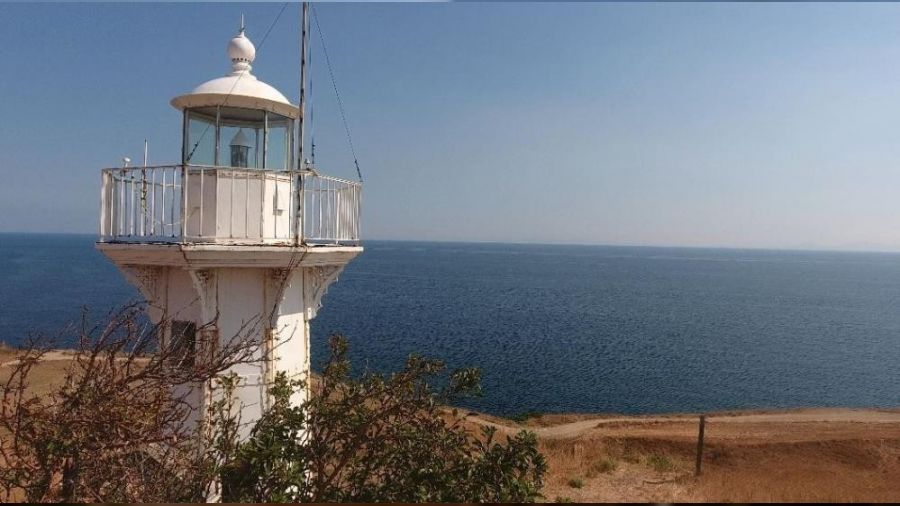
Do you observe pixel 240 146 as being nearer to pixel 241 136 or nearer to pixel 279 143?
pixel 241 136

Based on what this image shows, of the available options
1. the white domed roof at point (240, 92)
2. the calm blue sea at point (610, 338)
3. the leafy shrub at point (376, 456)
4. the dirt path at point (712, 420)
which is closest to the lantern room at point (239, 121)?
the white domed roof at point (240, 92)

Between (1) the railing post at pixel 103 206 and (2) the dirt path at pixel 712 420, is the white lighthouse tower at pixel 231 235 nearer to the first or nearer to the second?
(1) the railing post at pixel 103 206

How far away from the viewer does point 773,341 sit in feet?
184

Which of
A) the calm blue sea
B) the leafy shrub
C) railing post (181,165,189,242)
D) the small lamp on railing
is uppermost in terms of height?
the small lamp on railing

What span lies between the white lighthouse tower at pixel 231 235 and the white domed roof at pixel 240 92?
13 mm

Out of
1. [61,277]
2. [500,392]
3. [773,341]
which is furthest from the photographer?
[61,277]

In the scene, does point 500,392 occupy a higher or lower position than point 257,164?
lower

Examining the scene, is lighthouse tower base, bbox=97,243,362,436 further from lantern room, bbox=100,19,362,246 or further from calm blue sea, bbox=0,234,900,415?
calm blue sea, bbox=0,234,900,415

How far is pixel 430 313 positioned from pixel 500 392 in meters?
32.9

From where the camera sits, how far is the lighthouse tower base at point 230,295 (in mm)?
7141

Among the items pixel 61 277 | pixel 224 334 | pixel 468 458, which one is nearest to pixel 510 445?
pixel 468 458

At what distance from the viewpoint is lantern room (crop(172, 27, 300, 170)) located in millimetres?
7613

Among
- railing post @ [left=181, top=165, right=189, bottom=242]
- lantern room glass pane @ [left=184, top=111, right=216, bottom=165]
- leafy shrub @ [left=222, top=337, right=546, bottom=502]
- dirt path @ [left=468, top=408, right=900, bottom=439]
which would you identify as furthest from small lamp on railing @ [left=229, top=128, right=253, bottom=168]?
dirt path @ [left=468, top=408, right=900, bottom=439]

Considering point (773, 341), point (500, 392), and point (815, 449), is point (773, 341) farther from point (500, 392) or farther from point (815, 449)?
point (815, 449)
